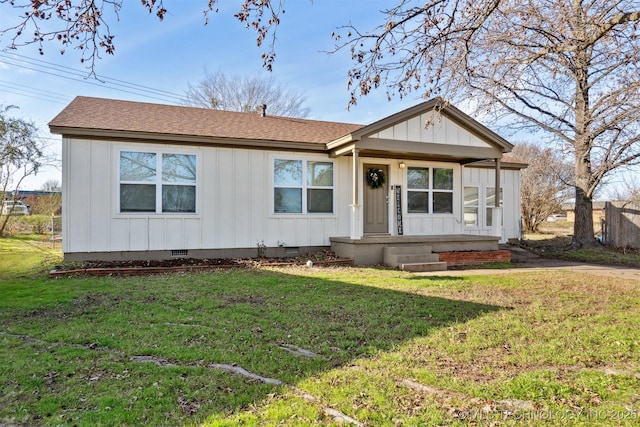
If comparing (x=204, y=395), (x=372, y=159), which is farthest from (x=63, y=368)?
(x=372, y=159)

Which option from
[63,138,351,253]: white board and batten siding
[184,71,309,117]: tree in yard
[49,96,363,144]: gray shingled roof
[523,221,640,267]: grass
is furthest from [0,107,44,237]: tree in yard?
[523,221,640,267]: grass

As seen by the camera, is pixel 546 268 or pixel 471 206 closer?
pixel 546 268

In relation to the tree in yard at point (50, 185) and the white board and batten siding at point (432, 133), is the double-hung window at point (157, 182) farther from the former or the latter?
the tree in yard at point (50, 185)

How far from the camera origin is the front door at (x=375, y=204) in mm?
11219

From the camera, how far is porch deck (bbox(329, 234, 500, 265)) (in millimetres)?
9461

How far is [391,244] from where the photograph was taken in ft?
32.3

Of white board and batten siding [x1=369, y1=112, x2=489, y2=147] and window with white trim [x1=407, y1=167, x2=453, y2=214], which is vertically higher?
white board and batten siding [x1=369, y1=112, x2=489, y2=147]

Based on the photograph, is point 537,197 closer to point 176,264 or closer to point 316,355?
point 176,264

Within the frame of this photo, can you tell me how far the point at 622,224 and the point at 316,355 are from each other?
14.6 metres

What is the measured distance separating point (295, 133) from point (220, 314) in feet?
22.9

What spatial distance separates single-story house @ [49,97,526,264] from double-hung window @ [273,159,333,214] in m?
0.03

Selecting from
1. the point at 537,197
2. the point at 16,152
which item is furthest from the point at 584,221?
the point at 16,152

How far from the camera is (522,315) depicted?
492 cm

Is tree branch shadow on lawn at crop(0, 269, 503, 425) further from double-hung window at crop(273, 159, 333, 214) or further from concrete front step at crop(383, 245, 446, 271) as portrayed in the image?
double-hung window at crop(273, 159, 333, 214)
